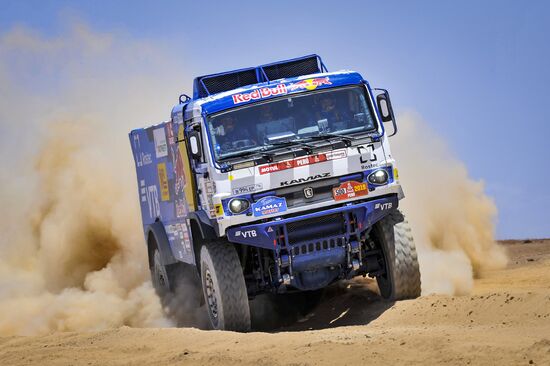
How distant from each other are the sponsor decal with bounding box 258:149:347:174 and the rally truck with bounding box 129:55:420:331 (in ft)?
0.04

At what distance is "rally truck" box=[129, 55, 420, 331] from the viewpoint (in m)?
12.9

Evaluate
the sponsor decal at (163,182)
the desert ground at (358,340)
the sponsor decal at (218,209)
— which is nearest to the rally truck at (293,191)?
the sponsor decal at (218,209)

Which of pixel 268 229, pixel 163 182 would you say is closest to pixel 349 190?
pixel 268 229

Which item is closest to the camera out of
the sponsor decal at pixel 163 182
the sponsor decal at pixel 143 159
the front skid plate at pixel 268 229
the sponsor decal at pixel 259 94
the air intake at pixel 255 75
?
the front skid plate at pixel 268 229

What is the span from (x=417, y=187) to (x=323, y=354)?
10418mm

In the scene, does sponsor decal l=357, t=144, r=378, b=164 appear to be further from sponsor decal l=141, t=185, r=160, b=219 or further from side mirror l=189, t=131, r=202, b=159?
sponsor decal l=141, t=185, r=160, b=219

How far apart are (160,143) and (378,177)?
4.29m

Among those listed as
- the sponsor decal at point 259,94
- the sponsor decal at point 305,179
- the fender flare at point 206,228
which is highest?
the sponsor decal at point 259,94

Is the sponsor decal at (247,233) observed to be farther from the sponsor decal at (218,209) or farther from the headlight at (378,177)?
the headlight at (378,177)

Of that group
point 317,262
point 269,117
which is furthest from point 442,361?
point 269,117

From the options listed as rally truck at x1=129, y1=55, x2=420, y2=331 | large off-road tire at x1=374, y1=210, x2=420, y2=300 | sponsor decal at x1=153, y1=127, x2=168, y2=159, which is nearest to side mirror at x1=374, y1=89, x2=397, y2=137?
rally truck at x1=129, y1=55, x2=420, y2=331

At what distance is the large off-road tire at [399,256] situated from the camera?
13.6 meters

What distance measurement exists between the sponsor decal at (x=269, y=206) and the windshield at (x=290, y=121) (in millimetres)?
626

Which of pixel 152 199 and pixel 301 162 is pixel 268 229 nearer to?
pixel 301 162
